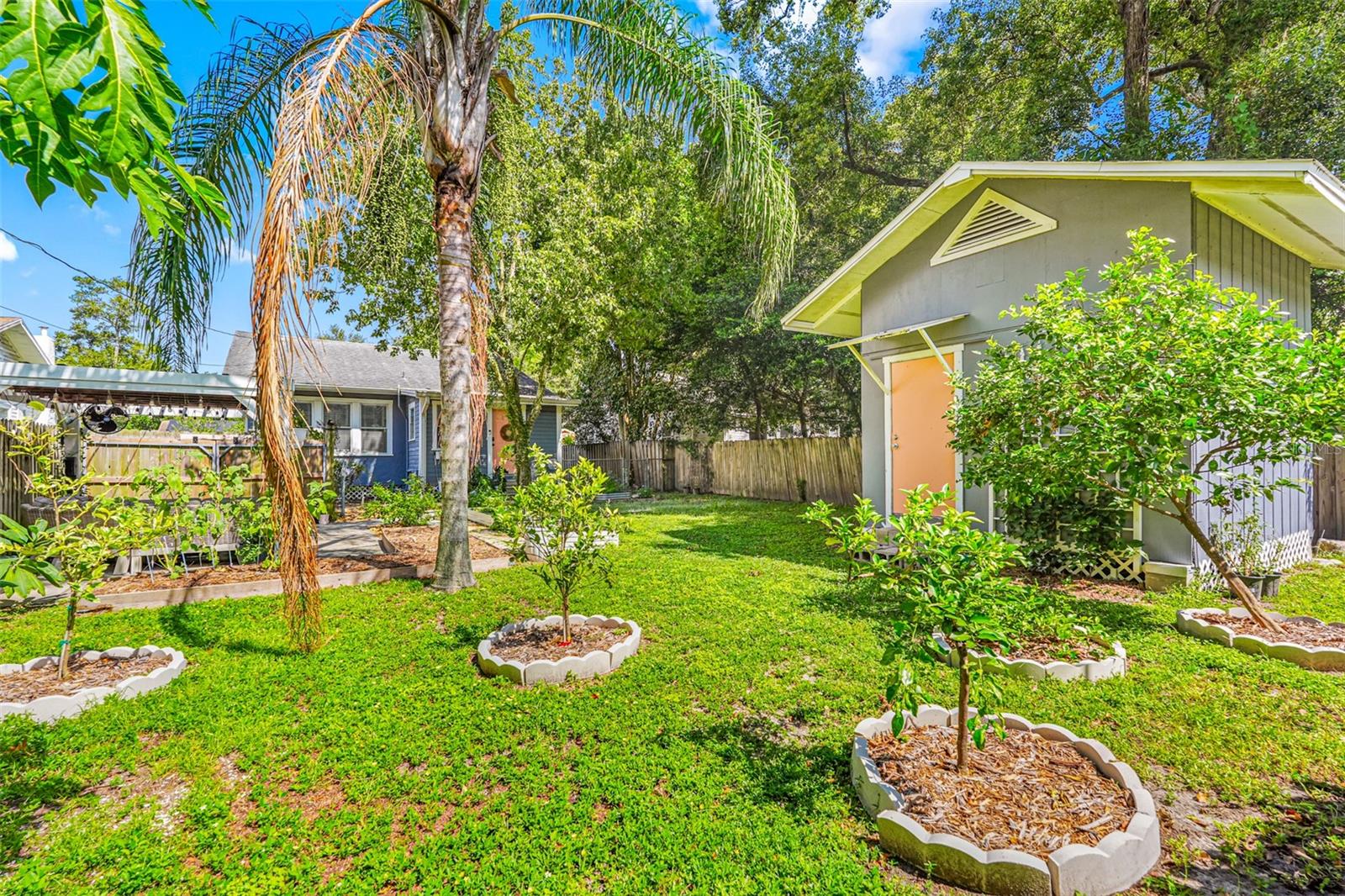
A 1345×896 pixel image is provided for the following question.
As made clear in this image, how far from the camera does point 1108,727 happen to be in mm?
2779

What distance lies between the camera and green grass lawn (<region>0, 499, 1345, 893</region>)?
195 cm

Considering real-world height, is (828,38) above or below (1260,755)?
above

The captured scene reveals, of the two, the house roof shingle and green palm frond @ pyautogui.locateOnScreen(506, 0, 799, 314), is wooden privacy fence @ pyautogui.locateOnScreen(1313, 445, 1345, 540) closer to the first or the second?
green palm frond @ pyautogui.locateOnScreen(506, 0, 799, 314)

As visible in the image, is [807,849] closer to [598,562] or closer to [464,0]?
[598,562]

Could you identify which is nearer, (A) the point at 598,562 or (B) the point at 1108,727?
(B) the point at 1108,727

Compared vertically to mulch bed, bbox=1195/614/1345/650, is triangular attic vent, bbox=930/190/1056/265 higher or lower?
higher

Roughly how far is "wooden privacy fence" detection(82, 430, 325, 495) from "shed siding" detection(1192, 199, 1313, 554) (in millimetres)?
8999

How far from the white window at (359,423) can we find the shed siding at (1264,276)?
15.6 metres

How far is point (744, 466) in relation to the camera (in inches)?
576

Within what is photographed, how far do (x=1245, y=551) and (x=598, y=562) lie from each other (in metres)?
5.96

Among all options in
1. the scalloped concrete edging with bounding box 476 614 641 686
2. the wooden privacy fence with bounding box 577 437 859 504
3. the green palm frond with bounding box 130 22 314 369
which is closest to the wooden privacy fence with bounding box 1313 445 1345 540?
the wooden privacy fence with bounding box 577 437 859 504

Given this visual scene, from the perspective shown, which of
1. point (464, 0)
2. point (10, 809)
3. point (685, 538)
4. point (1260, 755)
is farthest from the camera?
point (685, 538)

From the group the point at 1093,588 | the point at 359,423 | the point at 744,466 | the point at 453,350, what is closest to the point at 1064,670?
the point at 1093,588

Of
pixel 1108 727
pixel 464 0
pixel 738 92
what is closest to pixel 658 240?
pixel 738 92
